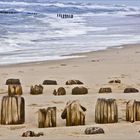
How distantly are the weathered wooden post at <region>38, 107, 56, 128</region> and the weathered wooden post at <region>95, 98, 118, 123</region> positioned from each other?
0.62m

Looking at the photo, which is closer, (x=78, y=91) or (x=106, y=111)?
(x=106, y=111)

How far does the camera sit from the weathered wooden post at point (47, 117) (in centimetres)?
664

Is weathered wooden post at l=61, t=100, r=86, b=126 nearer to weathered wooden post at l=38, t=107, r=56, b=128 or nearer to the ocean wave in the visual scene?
weathered wooden post at l=38, t=107, r=56, b=128

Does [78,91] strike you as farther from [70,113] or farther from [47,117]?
A: [47,117]

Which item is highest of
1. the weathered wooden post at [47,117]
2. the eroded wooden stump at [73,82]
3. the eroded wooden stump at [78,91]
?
the eroded wooden stump at [73,82]

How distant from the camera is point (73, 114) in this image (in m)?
6.84

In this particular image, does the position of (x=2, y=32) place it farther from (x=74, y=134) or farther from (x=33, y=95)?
(x=74, y=134)

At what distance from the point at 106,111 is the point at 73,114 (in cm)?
45

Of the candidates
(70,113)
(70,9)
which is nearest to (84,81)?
(70,113)

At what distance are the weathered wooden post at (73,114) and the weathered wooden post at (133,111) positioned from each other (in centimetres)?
63

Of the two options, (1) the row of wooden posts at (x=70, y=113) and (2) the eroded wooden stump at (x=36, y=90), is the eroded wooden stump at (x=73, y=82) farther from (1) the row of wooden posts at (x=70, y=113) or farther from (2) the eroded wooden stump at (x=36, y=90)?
(1) the row of wooden posts at (x=70, y=113)

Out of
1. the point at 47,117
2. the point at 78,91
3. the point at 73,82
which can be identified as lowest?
the point at 47,117

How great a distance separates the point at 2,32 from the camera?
79.3 feet

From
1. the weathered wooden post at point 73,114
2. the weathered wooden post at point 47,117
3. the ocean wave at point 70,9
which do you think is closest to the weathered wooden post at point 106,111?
→ the weathered wooden post at point 73,114
